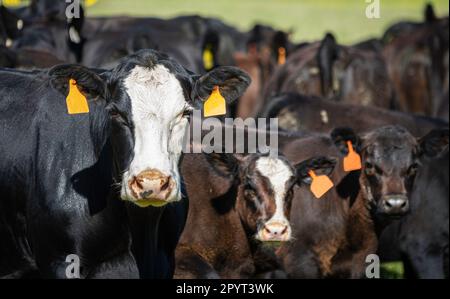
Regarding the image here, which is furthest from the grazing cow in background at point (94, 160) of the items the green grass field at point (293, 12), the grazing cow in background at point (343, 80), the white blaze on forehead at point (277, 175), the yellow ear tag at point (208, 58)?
the green grass field at point (293, 12)

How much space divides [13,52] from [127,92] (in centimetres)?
366

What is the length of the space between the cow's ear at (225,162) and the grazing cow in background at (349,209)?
0.67m

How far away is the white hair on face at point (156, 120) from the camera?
518cm

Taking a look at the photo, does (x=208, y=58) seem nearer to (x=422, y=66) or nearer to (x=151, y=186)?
(x=422, y=66)

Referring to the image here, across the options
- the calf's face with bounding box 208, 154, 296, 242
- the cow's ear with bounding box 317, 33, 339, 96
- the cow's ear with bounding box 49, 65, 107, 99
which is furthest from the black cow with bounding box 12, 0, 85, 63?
the cow's ear with bounding box 49, 65, 107, 99

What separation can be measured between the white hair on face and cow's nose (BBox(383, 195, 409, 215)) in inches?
85.4

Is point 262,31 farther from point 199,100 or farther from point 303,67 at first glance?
point 199,100

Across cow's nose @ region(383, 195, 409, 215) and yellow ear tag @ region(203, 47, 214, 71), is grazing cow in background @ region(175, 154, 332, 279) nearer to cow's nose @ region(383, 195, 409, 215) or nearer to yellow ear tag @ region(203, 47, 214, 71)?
cow's nose @ region(383, 195, 409, 215)

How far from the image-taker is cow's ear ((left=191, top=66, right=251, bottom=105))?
19.1 feet

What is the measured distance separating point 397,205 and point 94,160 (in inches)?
94.3

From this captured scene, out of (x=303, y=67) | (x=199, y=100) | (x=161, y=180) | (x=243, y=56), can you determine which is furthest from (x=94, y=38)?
(x=161, y=180)

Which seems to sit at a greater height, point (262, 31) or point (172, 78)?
point (262, 31)

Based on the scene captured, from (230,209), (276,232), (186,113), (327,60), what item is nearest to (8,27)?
(327,60)
